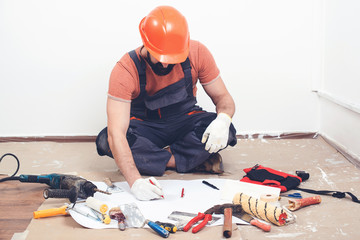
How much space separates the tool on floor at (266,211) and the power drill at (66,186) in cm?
66

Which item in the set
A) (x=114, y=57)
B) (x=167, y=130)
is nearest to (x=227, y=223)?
(x=167, y=130)

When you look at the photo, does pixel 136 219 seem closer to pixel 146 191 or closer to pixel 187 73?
pixel 146 191

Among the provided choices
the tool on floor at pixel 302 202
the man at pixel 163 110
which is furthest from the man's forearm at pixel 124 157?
the tool on floor at pixel 302 202

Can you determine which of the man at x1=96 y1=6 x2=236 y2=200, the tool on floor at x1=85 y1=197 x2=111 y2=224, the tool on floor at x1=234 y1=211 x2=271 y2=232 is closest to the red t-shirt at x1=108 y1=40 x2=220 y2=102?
the man at x1=96 y1=6 x2=236 y2=200

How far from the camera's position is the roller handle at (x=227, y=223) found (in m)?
1.62

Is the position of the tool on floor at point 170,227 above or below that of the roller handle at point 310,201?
above

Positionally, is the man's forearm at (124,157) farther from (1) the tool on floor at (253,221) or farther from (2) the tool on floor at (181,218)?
(1) the tool on floor at (253,221)

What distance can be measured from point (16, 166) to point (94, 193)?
2.55 feet

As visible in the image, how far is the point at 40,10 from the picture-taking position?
9.55 ft

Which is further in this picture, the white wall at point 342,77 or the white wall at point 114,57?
the white wall at point 114,57

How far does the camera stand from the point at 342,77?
2660mm

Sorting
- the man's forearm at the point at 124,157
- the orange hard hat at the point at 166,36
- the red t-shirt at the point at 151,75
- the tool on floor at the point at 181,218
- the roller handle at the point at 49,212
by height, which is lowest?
the tool on floor at the point at 181,218

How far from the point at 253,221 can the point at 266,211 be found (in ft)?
0.21

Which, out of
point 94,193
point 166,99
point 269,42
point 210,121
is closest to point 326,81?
point 269,42
